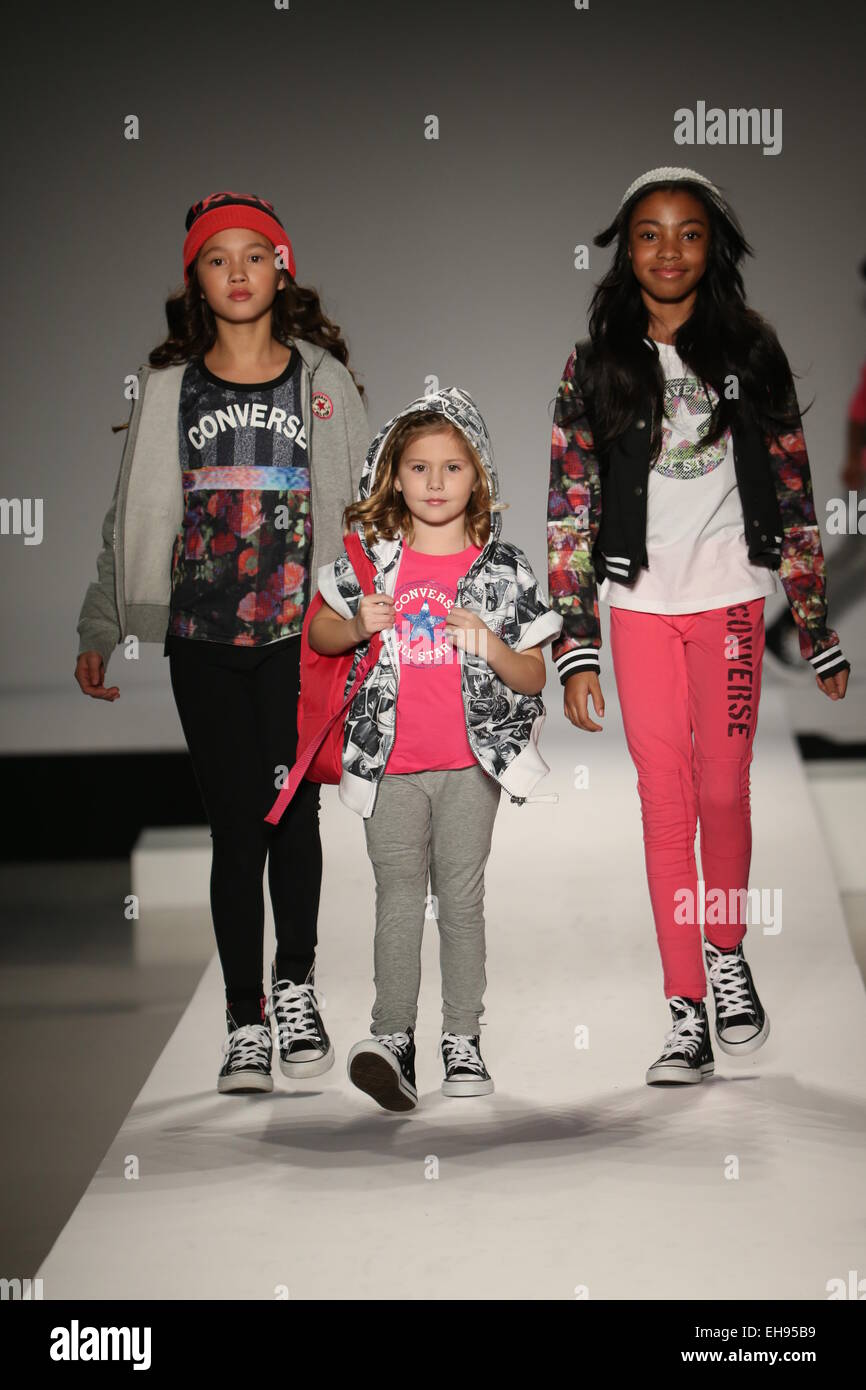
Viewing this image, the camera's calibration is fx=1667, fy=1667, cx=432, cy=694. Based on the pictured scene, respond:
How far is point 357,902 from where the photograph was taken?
11.5 feet

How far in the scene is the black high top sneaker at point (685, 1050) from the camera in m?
2.36

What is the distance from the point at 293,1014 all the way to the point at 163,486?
80 centimetres

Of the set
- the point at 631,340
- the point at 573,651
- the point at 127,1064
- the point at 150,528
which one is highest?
the point at 631,340

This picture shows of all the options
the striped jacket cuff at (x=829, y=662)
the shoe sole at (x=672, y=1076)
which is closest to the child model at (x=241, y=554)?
the shoe sole at (x=672, y=1076)

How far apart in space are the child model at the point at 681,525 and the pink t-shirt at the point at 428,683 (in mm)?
203

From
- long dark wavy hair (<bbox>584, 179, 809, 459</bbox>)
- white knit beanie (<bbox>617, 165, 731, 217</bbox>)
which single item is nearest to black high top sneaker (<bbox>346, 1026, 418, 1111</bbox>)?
long dark wavy hair (<bbox>584, 179, 809, 459</bbox>)

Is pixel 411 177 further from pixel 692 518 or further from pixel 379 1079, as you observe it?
pixel 379 1079

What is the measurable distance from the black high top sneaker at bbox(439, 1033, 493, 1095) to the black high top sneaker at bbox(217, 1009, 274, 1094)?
0.86 feet

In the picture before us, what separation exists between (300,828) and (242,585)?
37 centimetres

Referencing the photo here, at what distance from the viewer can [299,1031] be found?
2451 mm

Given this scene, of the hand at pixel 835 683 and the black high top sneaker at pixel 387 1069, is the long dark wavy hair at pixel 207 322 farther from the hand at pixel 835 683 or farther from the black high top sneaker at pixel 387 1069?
the black high top sneaker at pixel 387 1069

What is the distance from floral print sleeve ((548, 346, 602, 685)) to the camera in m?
2.43

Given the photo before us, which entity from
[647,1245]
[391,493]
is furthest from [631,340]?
[647,1245]

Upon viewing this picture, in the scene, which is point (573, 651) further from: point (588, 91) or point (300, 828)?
point (588, 91)
